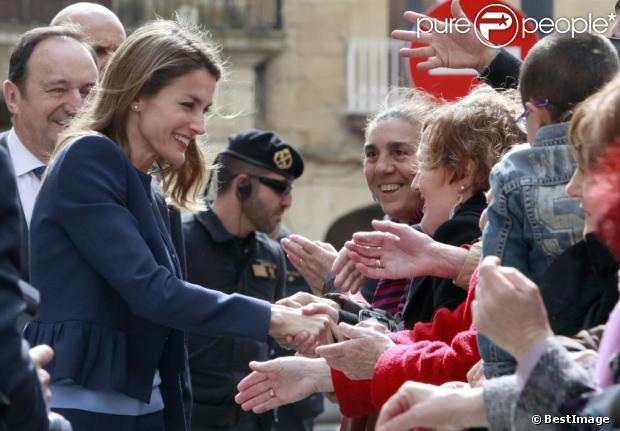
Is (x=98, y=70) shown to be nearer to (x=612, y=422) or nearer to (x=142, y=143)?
(x=142, y=143)

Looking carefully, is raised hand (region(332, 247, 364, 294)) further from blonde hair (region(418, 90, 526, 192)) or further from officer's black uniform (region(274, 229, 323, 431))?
officer's black uniform (region(274, 229, 323, 431))

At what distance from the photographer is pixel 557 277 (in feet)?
11.6

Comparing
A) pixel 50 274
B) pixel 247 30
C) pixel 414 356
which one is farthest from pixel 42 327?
pixel 247 30

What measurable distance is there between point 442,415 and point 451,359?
732 millimetres

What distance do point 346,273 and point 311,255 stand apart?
474 millimetres

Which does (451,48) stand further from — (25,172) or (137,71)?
(25,172)

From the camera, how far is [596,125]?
3.20 m

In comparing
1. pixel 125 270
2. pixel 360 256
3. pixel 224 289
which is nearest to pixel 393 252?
pixel 360 256

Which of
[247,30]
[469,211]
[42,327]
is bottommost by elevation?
[247,30]

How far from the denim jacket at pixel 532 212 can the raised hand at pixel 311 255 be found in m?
1.68

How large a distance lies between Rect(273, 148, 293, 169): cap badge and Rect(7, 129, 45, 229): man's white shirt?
2.70 meters

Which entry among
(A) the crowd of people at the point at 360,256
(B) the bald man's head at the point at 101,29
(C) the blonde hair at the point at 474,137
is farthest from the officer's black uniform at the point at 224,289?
(C) the blonde hair at the point at 474,137

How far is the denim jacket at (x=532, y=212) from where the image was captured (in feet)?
12.0

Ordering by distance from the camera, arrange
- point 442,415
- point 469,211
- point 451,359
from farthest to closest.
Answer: point 469,211, point 451,359, point 442,415
